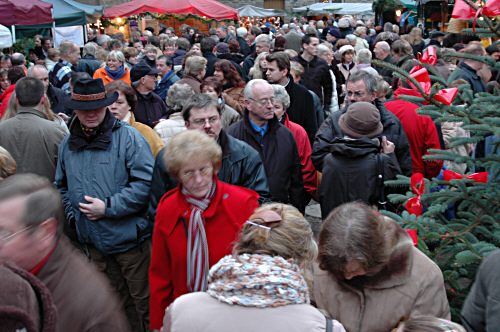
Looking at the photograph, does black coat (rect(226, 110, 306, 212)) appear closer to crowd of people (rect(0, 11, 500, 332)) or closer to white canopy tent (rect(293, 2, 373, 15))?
crowd of people (rect(0, 11, 500, 332))

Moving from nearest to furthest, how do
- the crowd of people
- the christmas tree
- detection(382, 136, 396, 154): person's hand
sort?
the crowd of people → the christmas tree → detection(382, 136, 396, 154): person's hand

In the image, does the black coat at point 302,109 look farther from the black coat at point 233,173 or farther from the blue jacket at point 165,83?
the black coat at point 233,173

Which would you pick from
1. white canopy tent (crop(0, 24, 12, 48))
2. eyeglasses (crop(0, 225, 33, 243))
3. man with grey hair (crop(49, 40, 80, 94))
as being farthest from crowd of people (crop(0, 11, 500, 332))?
white canopy tent (crop(0, 24, 12, 48))

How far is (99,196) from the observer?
4.42 metres

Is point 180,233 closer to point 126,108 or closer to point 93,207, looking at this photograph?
point 93,207

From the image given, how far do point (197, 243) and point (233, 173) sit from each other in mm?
768

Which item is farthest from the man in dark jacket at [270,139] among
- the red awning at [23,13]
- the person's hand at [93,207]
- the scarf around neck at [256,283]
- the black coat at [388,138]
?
the red awning at [23,13]

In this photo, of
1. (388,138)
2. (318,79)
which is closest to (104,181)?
(388,138)

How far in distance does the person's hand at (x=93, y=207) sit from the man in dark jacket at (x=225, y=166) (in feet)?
1.19

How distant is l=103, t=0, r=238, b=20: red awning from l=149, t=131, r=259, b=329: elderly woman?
1531 centimetres

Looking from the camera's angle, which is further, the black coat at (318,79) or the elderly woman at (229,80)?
the black coat at (318,79)

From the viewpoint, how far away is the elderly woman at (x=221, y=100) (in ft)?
20.1

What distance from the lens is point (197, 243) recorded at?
3520 millimetres

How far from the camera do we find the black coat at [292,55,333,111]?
946cm
